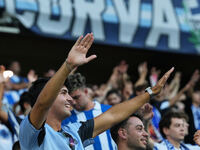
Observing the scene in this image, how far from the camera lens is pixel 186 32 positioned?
8.31m

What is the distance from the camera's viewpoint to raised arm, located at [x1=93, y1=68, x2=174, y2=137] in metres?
3.00

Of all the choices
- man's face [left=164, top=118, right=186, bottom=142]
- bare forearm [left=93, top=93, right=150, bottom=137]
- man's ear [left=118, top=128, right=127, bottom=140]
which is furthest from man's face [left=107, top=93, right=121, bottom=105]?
bare forearm [left=93, top=93, right=150, bottom=137]

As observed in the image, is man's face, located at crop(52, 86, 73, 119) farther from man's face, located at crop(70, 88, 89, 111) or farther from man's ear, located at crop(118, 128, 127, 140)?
man's face, located at crop(70, 88, 89, 111)

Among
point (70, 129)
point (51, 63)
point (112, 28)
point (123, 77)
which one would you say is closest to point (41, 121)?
point (70, 129)

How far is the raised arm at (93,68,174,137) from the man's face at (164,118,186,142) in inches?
59.9

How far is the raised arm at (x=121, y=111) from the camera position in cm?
300

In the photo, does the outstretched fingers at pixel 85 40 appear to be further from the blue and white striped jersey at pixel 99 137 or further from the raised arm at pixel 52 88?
the blue and white striped jersey at pixel 99 137

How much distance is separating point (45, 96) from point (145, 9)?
19.7 ft

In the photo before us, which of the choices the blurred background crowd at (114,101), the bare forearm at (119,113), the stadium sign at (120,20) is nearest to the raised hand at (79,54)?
the bare forearm at (119,113)

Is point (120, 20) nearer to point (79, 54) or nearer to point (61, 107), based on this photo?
point (61, 107)

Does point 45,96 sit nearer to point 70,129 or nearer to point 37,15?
point 70,129

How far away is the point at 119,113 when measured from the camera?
3.04 metres

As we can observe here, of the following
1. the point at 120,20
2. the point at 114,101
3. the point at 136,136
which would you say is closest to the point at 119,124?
the point at 136,136

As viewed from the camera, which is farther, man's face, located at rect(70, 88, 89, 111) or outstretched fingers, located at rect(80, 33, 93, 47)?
man's face, located at rect(70, 88, 89, 111)
